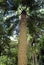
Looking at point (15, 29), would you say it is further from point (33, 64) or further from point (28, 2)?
point (33, 64)

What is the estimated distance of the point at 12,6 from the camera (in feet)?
52.6

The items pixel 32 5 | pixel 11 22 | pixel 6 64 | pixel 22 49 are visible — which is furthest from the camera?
pixel 6 64

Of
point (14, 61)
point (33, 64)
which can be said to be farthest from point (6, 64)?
point (33, 64)

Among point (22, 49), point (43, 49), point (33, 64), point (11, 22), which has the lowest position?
point (33, 64)

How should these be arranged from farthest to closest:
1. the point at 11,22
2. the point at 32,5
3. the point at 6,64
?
1. the point at 6,64
2. the point at 11,22
3. the point at 32,5

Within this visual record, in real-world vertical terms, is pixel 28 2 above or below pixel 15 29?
above

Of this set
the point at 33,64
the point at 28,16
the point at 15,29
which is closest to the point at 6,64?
the point at 33,64

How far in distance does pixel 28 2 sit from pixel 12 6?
1.33 m

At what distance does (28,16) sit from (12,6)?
144cm

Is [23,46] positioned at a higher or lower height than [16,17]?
lower

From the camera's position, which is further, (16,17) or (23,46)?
(16,17)

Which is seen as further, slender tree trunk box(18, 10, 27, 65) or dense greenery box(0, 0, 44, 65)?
dense greenery box(0, 0, 44, 65)

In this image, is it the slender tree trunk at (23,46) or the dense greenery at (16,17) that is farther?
the dense greenery at (16,17)

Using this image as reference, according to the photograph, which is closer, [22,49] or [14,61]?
[22,49]
